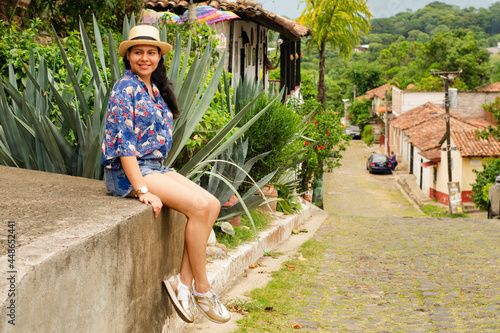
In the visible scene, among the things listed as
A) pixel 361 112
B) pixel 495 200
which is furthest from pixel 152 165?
pixel 361 112

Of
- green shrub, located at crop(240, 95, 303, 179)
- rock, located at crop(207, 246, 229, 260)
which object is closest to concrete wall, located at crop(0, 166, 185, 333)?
rock, located at crop(207, 246, 229, 260)

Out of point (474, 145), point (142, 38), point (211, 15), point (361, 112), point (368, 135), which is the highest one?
point (211, 15)

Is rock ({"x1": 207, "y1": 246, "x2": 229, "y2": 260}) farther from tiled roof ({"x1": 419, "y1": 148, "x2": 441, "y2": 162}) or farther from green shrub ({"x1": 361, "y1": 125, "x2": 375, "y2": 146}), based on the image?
green shrub ({"x1": 361, "y1": 125, "x2": 375, "y2": 146})

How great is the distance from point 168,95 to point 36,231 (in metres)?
1.44

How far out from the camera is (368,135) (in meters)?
60.3

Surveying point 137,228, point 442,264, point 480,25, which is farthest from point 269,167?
point 480,25

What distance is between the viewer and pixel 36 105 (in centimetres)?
519

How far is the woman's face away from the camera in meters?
3.39

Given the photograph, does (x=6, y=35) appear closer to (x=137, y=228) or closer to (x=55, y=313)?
(x=137, y=228)

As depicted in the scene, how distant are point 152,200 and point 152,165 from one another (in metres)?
0.28

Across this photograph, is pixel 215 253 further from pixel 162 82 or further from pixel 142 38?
pixel 142 38

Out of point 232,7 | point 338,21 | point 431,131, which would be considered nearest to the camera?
point 232,7

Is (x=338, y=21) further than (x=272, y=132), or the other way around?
(x=338, y=21)

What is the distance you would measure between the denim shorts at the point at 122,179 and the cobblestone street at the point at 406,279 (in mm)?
1578
